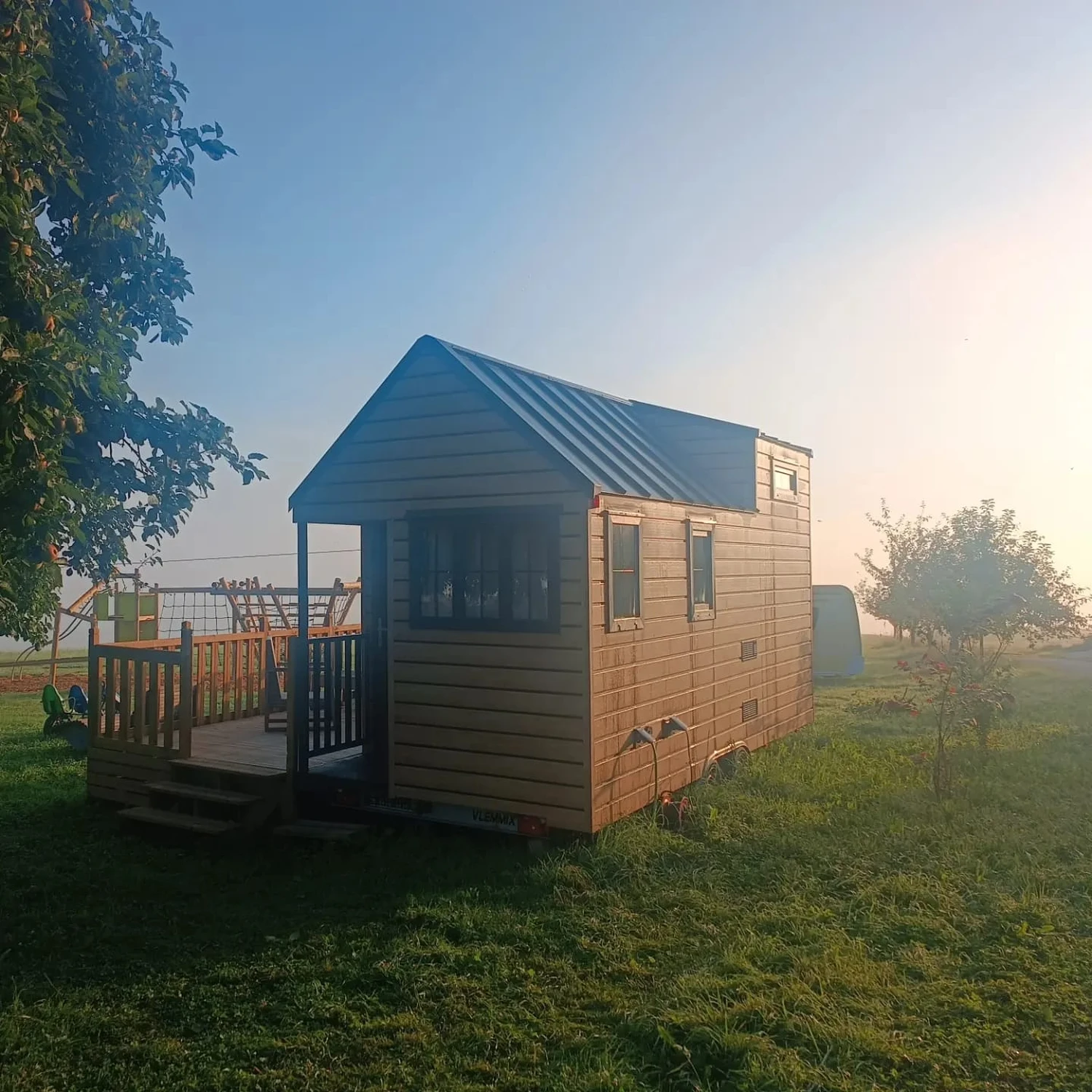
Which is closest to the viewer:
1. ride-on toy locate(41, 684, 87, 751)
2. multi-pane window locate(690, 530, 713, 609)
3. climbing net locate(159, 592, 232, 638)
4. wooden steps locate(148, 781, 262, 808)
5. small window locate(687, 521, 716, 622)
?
wooden steps locate(148, 781, 262, 808)

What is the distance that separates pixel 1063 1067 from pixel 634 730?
3847mm

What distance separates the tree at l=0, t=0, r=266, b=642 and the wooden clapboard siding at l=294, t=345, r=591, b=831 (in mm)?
1407

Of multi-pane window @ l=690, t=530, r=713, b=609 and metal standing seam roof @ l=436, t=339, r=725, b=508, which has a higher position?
metal standing seam roof @ l=436, t=339, r=725, b=508

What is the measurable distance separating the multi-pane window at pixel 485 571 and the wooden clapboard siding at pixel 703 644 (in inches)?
17.2

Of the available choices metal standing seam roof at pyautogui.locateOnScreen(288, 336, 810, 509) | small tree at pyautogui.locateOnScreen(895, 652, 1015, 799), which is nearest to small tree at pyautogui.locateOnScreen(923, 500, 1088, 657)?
small tree at pyautogui.locateOnScreen(895, 652, 1015, 799)

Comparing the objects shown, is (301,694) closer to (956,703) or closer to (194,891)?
(194,891)

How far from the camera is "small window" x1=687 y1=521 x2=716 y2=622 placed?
28.3 ft

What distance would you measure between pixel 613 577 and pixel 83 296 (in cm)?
419

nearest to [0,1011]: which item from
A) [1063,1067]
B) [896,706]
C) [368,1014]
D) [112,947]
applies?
[112,947]

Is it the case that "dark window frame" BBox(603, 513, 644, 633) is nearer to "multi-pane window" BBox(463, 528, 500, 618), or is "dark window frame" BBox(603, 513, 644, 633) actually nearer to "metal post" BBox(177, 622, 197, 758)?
"multi-pane window" BBox(463, 528, 500, 618)

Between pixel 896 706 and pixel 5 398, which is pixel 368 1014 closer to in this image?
pixel 5 398

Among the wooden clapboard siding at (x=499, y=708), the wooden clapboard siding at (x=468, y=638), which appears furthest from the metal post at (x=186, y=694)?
the wooden clapboard siding at (x=499, y=708)

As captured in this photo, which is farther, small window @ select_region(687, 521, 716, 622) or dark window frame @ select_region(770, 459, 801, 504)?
dark window frame @ select_region(770, 459, 801, 504)

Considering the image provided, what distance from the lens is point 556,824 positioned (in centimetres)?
679
